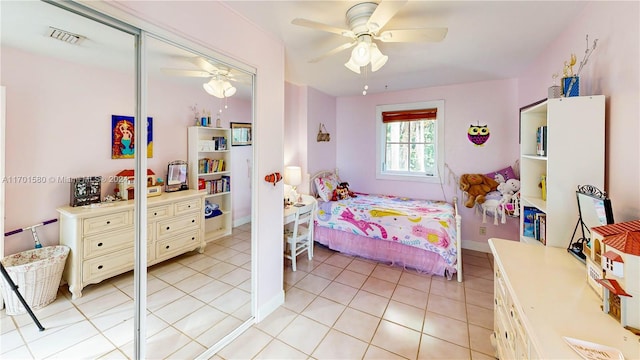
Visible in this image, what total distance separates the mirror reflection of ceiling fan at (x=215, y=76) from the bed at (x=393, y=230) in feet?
7.08

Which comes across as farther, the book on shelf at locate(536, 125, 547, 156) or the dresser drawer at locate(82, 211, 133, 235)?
the book on shelf at locate(536, 125, 547, 156)

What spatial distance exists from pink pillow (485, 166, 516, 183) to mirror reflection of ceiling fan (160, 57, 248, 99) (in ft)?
11.2

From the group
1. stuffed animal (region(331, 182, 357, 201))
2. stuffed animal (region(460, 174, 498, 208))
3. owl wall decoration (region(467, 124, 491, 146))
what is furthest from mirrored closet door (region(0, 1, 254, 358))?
owl wall decoration (region(467, 124, 491, 146))

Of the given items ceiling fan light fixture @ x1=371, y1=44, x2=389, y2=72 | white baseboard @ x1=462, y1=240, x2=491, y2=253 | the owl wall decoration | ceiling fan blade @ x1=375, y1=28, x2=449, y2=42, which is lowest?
white baseboard @ x1=462, y1=240, x2=491, y2=253

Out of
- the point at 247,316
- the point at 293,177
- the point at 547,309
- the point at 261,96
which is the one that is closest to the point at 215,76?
the point at 261,96

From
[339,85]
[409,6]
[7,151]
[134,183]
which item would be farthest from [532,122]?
[7,151]

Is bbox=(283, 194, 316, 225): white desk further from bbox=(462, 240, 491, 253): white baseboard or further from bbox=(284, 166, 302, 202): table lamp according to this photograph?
bbox=(462, 240, 491, 253): white baseboard

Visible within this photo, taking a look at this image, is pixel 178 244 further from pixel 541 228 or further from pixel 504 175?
pixel 504 175

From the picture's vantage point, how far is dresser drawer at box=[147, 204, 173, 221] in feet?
4.94

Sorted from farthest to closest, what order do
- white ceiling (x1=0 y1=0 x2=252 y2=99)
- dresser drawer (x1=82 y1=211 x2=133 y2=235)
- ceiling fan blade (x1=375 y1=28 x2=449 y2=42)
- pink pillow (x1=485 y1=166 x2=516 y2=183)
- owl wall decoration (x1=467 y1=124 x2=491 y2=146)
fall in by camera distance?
1. owl wall decoration (x1=467 y1=124 x2=491 y2=146)
2. pink pillow (x1=485 y1=166 x2=516 y2=183)
3. ceiling fan blade (x1=375 y1=28 x2=449 y2=42)
4. dresser drawer (x1=82 y1=211 x2=133 y2=235)
5. white ceiling (x1=0 y1=0 x2=252 y2=99)

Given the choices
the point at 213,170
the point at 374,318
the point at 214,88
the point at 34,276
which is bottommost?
the point at 374,318

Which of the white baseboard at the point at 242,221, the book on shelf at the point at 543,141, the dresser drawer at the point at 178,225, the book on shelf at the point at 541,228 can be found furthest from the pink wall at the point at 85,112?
the book on shelf at the point at 541,228

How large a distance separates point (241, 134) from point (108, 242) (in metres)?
1.09

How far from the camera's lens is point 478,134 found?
3600 mm
